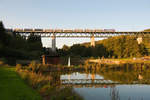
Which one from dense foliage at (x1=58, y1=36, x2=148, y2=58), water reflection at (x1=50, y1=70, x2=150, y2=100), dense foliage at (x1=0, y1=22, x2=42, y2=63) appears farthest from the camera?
dense foliage at (x1=58, y1=36, x2=148, y2=58)

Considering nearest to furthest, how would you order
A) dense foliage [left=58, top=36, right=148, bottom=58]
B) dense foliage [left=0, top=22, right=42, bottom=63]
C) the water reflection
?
dense foliage [left=0, top=22, right=42, bottom=63] < the water reflection < dense foliage [left=58, top=36, right=148, bottom=58]

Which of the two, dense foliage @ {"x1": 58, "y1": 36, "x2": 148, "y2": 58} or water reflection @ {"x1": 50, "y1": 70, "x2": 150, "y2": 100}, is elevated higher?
dense foliage @ {"x1": 58, "y1": 36, "x2": 148, "y2": 58}

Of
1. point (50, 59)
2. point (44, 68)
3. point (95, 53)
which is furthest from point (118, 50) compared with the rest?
point (44, 68)

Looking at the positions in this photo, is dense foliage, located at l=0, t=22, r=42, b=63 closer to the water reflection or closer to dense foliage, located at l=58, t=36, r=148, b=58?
the water reflection

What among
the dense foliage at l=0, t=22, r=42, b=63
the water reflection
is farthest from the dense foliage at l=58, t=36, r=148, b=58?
the dense foliage at l=0, t=22, r=42, b=63

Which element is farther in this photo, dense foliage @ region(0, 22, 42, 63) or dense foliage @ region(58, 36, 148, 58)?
dense foliage @ region(58, 36, 148, 58)

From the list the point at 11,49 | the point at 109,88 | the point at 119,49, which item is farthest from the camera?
the point at 119,49

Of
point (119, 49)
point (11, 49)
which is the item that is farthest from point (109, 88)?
point (119, 49)

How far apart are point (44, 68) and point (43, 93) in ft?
45.3

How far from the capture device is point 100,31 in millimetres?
59781

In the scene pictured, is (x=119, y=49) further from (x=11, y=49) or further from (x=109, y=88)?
(x=11, y=49)

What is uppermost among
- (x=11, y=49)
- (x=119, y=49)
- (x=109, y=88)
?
(x=11, y=49)

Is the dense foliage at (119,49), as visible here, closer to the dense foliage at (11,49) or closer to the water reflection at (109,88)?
the water reflection at (109,88)

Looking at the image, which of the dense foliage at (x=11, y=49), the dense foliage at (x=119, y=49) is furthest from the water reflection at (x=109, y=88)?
the dense foliage at (x=119, y=49)
